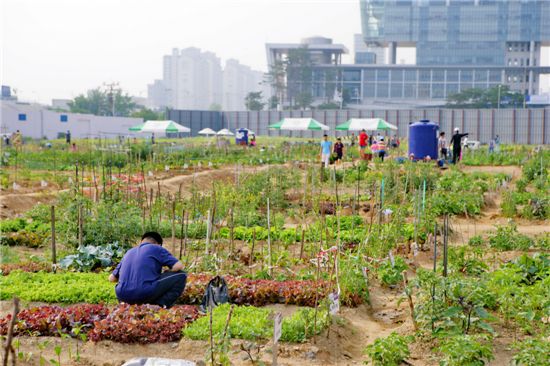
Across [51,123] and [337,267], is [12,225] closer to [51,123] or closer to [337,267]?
[337,267]

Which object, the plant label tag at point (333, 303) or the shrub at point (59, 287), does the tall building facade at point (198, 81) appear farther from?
the plant label tag at point (333, 303)

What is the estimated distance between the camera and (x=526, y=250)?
10148 mm

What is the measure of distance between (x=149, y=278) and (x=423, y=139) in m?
19.6

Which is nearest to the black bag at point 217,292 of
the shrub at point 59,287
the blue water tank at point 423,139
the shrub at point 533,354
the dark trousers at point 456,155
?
the shrub at point 59,287

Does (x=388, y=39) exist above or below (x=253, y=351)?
above

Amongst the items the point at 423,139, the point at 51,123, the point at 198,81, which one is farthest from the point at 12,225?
the point at 198,81

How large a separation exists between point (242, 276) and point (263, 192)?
6.79m

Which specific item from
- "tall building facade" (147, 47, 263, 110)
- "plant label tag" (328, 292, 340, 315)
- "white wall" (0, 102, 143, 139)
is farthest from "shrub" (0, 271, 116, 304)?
"tall building facade" (147, 47, 263, 110)

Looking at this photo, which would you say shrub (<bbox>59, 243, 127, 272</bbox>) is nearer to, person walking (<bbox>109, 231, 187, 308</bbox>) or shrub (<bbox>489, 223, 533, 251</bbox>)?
person walking (<bbox>109, 231, 187, 308</bbox>)

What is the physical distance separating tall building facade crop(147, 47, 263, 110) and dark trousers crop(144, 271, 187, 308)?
541ft

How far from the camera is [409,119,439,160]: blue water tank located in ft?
83.8

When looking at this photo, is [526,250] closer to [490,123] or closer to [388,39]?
[490,123]

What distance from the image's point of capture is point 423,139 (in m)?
25.7

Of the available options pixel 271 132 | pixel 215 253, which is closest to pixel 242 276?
pixel 215 253
